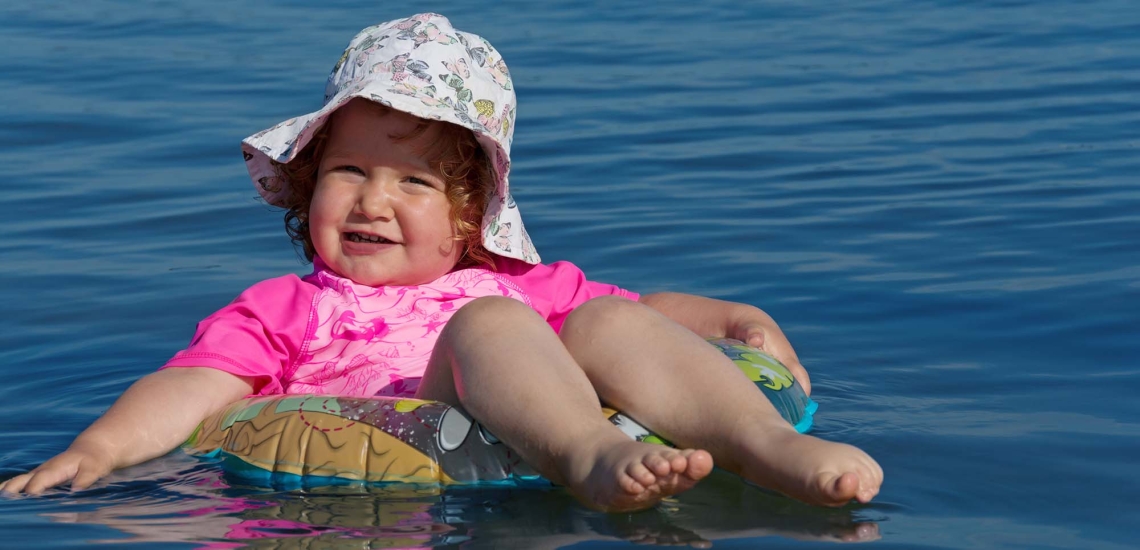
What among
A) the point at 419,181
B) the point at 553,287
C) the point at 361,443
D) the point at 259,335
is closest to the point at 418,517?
the point at 361,443

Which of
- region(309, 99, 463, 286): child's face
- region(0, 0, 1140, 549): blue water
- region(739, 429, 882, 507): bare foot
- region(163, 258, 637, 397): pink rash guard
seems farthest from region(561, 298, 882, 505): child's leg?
region(309, 99, 463, 286): child's face

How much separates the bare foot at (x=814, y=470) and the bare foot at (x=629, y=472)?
0.22 m

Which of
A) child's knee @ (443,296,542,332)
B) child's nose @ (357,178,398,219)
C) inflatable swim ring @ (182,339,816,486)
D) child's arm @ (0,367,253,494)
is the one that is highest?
child's nose @ (357,178,398,219)

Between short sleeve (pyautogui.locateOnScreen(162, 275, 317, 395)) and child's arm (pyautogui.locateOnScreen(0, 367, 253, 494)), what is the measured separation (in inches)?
1.5

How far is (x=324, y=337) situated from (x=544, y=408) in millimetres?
979

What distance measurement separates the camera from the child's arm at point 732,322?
4.09m

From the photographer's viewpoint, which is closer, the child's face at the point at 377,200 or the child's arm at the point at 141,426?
the child's arm at the point at 141,426

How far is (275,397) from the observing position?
11.7ft

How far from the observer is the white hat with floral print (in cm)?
396

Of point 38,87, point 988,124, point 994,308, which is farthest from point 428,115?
point 38,87

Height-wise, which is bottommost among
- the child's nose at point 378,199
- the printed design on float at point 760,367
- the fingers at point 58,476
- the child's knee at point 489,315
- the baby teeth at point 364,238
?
the fingers at point 58,476

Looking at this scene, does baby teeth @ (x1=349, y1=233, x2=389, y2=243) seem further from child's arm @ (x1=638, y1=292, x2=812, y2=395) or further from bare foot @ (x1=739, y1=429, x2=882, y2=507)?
bare foot @ (x1=739, y1=429, x2=882, y2=507)

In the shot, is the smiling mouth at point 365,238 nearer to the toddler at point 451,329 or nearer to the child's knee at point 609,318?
the toddler at point 451,329

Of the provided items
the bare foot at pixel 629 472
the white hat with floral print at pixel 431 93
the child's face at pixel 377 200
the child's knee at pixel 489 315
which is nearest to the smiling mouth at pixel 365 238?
the child's face at pixel 377 200
